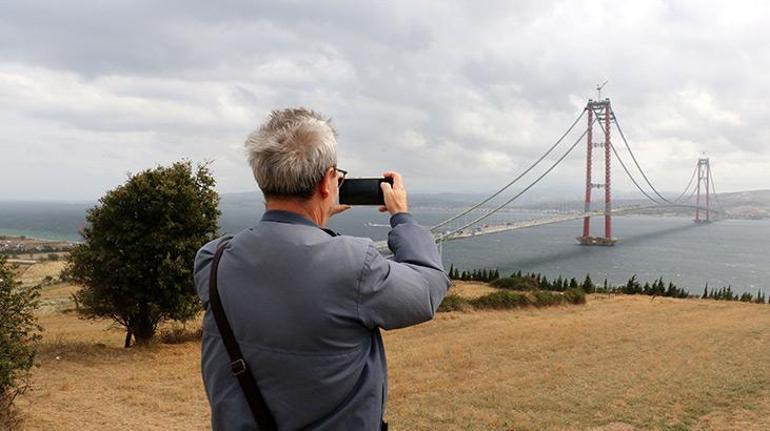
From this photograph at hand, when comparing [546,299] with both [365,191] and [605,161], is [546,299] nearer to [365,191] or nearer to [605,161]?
[365,191]

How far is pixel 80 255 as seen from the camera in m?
8.81

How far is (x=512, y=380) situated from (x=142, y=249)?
604 cm

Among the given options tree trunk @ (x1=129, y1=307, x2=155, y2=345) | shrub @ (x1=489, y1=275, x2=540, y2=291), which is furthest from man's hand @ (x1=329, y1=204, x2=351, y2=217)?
shrub @ (x1=489, y1=275, x2=540, y2=291)

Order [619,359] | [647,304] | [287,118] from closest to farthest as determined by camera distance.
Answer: [287,118]
[619,359]
[647,304]

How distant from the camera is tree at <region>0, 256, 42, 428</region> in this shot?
16.0 feet

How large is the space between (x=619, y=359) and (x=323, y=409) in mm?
8402

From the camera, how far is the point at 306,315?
102cm

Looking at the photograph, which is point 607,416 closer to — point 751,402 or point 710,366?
point 751,402

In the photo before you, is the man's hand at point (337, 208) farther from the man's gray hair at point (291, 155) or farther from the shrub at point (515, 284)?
the shrub at point (515, 284)

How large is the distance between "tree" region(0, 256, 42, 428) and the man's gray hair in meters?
4.96

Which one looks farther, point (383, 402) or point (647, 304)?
point (647, 304)

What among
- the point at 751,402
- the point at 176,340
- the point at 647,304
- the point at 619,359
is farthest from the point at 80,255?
the point at 647,304

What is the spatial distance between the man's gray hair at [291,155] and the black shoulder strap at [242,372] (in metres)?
0.23

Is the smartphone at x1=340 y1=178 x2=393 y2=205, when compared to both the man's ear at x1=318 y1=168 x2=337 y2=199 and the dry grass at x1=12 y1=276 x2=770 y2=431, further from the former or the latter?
the dry grass at x1=12 y1=276 x2=770 y2=431
